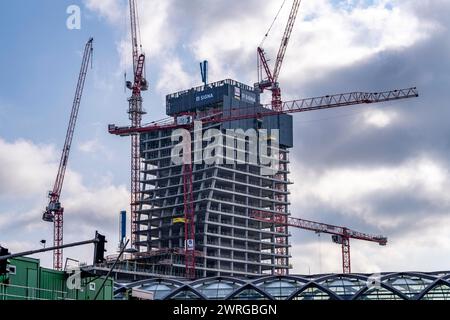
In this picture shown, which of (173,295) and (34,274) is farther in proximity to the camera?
(173,295)

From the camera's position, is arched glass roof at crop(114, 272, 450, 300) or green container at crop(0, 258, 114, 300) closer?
green container at crop(0, 258, 114, 300)

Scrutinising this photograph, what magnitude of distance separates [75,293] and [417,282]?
6593 centimetres

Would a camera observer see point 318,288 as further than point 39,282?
Yes

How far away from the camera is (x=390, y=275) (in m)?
145

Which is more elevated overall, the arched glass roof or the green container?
the arched glass roof

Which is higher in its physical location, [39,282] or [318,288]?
[318,288]

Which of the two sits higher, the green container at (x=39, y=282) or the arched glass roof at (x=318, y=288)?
the arched glass roof at (x=318, y=288)

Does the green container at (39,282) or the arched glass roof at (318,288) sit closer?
the green container at (39,282)
